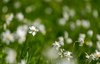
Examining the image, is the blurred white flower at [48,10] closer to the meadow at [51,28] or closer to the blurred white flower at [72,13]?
the meadow at [51,28]

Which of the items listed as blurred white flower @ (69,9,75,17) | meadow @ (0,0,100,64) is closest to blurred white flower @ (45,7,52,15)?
meadow @ (0,0,100,64)

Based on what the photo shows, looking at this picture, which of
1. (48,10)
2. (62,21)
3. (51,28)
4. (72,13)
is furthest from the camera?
(48,10)

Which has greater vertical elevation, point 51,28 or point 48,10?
point 48,10

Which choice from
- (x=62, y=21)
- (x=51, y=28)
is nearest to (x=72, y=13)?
(x=62, y=21)

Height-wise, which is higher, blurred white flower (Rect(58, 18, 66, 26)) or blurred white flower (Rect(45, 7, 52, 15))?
blurred white flower (Rect(45, 7, 52, 15))

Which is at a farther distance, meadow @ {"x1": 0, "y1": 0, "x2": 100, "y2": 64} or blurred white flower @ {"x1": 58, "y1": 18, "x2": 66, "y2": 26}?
blurred white flower @ {"x1": 58, "y1": 18, "x2": 66, "y2": 26}

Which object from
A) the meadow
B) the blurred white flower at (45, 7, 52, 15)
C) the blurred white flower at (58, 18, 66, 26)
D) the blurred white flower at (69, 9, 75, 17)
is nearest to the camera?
the meadow

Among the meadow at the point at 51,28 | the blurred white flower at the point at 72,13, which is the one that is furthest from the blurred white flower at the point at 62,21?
the blurred white flower at the point at 72,13

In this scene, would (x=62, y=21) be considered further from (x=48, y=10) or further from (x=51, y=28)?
(x=48, y=10)

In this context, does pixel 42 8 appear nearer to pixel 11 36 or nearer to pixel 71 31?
pixel 71 31

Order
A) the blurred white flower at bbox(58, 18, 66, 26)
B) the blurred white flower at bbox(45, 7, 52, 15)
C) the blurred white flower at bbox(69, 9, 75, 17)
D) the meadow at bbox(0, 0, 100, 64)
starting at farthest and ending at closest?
1. the blurred white flower at bbox(45, 7, 52, 15)
2. the blurred white flower at bbox(69, 9, 75, 17)
3. the blurred white flower at bbox(58, 18, 66, 26)
4. the meadow at bbox(0, 0, 100, 64)

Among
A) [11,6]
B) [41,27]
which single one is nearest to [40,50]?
[41,27]

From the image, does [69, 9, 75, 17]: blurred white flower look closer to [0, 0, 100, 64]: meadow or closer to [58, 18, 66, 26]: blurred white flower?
[0, 0, 100, 64]: meadow
